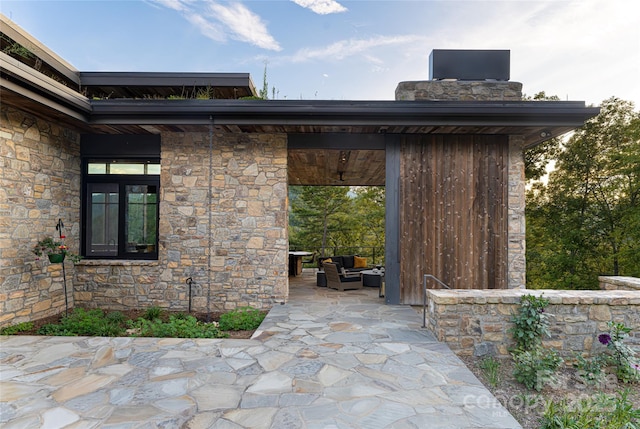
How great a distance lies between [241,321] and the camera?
15.0 ft

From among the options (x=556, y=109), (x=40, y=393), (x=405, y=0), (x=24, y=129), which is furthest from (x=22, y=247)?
(x=405, y=0)

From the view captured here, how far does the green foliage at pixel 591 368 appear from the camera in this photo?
10.9ft

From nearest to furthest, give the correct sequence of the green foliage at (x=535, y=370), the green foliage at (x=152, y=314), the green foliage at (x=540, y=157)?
the green foliage at (x=535, y=370)
the green foliage at (x=152, y=314)
the green foliage at (x=540, y=157)

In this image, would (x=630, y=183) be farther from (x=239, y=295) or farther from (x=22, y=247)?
(x=22, y=247)

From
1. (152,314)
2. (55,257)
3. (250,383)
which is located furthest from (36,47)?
(250,383)

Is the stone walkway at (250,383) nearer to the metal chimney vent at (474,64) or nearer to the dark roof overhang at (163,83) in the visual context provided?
the metal chimney vent at (474,64)

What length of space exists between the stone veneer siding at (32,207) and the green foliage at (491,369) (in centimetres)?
619

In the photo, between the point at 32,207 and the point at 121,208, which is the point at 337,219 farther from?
the point at 32,207

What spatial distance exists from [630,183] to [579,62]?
5.42 m

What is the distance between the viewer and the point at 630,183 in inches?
401

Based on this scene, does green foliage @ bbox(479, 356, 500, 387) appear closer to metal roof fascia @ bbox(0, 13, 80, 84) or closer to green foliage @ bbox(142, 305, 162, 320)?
green foliage @ bbox(142, 305, 162, 320)

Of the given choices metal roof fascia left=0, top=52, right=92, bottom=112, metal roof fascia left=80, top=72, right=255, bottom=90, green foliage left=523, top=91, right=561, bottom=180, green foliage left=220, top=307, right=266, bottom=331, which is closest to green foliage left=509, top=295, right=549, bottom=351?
green foliage left=220, top=307, right=266, bottom=331

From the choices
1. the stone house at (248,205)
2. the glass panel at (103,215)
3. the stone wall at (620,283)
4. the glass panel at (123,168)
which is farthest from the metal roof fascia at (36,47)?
the stone wall at (620,283)

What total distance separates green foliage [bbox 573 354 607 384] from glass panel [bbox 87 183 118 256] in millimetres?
7181
